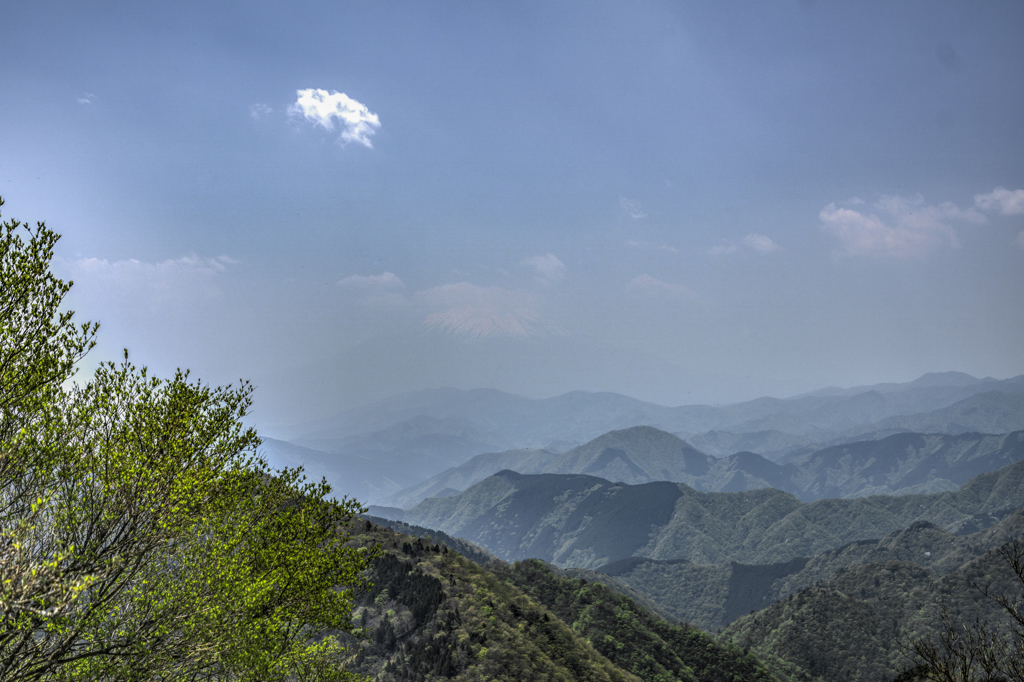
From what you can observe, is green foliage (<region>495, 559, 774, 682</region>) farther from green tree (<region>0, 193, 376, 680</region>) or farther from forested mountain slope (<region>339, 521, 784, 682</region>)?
green tree (<region>0, 193, 376, 680</region>)

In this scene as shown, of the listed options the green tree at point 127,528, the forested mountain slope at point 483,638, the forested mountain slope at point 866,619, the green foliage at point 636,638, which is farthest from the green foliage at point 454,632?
the forested mountain slope at point 866,619

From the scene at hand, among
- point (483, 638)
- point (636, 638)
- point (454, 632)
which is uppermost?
point (454, 632)

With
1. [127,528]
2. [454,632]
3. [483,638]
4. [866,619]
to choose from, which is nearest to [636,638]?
[483,638]

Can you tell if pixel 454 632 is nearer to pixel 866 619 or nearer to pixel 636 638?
pixel 636 638

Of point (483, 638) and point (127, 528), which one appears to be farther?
point (483, 638)

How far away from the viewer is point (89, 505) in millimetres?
15398

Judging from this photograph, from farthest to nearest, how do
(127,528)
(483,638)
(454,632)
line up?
(454,632)
(483,638)
(127,528)

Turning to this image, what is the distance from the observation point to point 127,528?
1532 cm

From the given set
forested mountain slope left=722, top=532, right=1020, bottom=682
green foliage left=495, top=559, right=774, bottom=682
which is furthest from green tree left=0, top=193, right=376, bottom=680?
forested mountain slope left=722, top=532, right=1020, bottom=682

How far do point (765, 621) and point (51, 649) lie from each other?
188 m

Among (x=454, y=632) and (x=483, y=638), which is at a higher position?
(x=454, y=632)

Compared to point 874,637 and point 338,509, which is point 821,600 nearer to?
point 874,637

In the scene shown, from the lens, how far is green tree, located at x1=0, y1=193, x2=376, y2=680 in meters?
13.7

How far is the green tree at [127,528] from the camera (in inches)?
541
